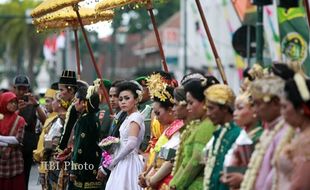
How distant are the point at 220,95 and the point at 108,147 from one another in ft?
13.4

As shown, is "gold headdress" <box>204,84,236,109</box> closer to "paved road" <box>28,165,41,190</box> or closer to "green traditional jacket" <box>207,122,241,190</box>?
"green traditional jacket" <box>207,122,241,190</box>

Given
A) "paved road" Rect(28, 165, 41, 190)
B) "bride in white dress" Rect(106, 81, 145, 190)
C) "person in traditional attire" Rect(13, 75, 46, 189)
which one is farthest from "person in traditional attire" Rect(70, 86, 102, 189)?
"paved road" Rect(28, 165, 41, 190)

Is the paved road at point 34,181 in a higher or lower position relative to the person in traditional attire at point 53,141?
lower

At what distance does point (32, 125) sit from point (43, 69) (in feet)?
282

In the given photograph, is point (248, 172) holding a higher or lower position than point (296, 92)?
lower

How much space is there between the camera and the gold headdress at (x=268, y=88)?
8.04 metres

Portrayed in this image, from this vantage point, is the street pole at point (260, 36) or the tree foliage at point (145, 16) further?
the tree foliage at point (145, 16)

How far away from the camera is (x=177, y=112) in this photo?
34.2ft

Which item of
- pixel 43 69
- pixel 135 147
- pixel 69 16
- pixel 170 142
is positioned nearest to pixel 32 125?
pixel 69 16

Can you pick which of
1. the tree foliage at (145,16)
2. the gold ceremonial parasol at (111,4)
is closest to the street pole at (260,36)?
the gold ceremonial parasol at (111,4)

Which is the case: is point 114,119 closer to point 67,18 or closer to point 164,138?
point 164,138

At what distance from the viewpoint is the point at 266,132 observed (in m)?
8.17

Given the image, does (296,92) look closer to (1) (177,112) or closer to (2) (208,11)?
(1) (177,112)

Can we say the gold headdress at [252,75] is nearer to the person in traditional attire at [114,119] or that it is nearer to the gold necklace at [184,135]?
the gold necklace at [184,135]
